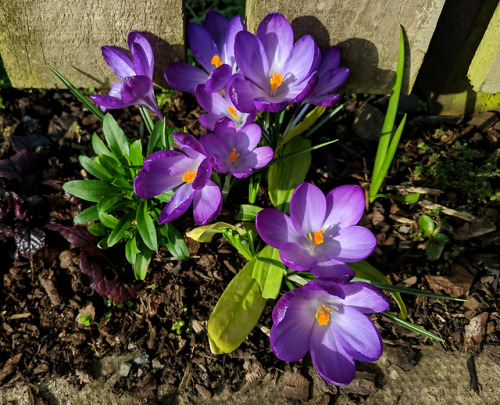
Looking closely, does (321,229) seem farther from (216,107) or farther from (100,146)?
(100,146)

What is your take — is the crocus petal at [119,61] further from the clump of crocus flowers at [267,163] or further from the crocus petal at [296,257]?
the crocus petal at [296,257]

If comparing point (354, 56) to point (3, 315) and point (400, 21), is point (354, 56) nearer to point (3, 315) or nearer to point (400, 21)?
point (400, 21)

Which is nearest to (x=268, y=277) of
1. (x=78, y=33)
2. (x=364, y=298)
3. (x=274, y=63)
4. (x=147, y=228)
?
(x=364, y=298)

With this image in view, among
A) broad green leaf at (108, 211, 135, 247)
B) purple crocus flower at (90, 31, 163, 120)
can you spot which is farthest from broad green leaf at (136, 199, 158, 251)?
purple crocus flower at (90, 31, 163, 120)

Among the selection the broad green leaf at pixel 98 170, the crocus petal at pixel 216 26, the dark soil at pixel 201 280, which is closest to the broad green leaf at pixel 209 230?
the dark soil at pixel 201 280

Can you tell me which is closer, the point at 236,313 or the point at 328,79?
the point at 236,313

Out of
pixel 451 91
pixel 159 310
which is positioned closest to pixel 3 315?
pixel 159 310

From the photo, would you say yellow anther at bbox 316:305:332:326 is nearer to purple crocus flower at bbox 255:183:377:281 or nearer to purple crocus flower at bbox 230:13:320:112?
purple crocus flower at bbox 255:183:377:281

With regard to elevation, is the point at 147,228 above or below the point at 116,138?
below
